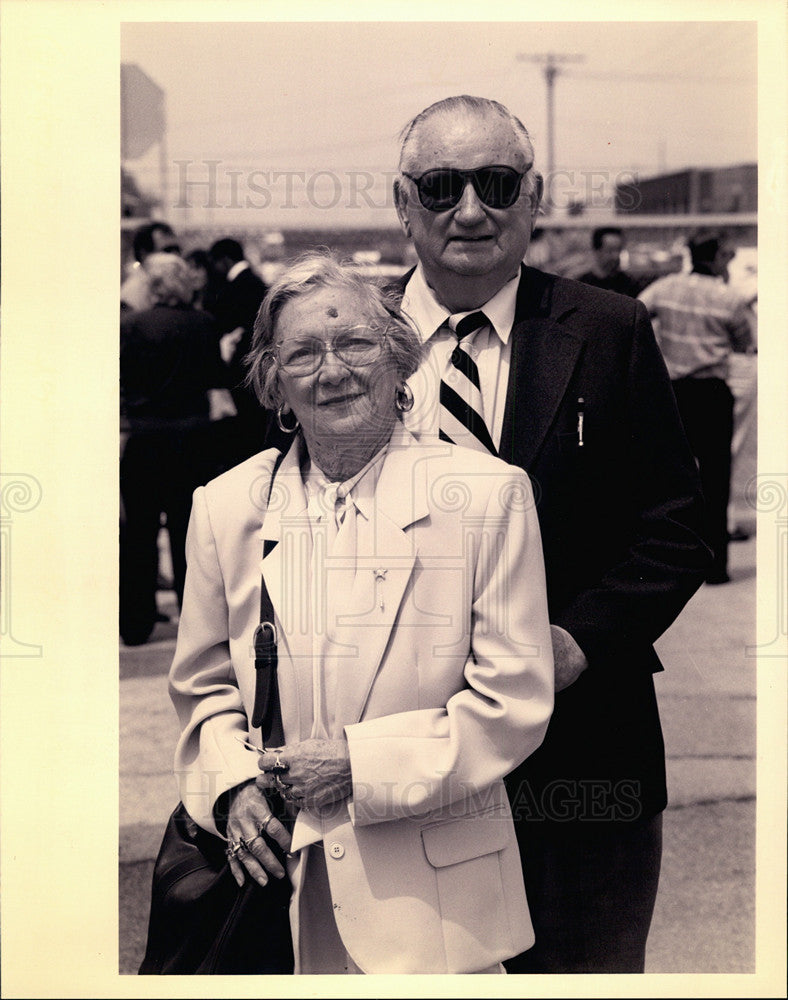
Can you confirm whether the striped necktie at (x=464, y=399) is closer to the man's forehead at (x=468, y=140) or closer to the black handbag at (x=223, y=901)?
the man's forehead at (x=468, y=140)

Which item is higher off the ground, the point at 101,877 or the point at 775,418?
the point at 775,418

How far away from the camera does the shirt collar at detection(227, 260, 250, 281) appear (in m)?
3.12

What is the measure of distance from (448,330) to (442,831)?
1.07 metres

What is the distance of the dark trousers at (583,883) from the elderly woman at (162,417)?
1092 millimetres

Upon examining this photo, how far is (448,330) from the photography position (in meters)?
2.85

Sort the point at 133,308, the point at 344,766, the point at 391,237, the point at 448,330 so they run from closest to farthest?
the point at 344,766
the point at 448,330
the point at 391,237
the point at 133,308

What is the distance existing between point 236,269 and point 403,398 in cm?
75

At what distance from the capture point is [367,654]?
8.45 feet

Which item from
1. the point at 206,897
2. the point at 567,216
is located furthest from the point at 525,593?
the point at 567,216

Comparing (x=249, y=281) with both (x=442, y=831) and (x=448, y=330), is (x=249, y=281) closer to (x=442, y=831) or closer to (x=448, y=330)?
(x=448, y=330)

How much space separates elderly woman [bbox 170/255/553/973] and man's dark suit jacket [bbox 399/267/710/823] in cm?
23

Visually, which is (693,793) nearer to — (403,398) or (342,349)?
(403,398)

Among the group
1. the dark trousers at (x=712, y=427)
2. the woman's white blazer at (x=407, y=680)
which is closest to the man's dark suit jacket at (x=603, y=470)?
the woman's white blazer at (x=407, y=680)

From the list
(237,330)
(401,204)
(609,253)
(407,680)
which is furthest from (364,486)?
(609,253)
